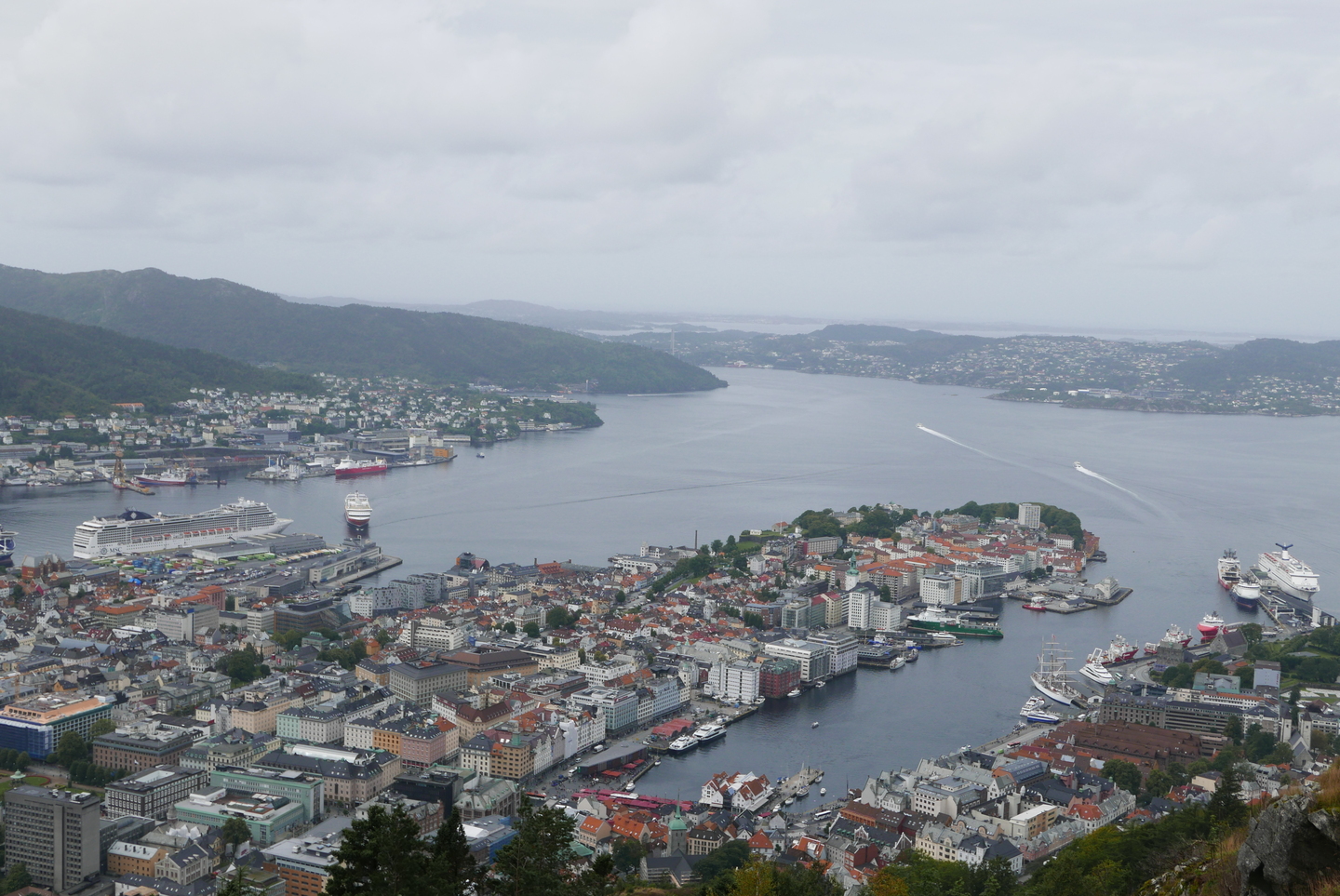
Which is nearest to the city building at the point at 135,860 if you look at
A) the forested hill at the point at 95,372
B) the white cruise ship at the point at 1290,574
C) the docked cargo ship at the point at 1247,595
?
the docked cargo ship at the point at 1247,595

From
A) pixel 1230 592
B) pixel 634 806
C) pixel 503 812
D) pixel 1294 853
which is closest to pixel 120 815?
pixel 503 812

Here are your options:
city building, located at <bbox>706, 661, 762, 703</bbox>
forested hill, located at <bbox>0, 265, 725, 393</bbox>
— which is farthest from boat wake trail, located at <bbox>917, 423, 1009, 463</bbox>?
city building, located at <bbox>706, 661, 762, 703</bbox>

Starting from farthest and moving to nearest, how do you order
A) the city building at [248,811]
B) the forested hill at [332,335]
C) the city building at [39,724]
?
1. the forested hill at [332,335]
2. the city building at [39,724]
3. the city building at [248,811]

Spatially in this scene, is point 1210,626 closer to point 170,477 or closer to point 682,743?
point 682,743

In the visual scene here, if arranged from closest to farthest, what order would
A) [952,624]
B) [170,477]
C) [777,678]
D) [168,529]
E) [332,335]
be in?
1. [777,678]
2. [952,624]
3. [168,529]
4. [170,477]
5. [332,335]

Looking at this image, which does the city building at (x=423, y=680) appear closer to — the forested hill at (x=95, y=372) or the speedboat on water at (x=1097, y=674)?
the speedboat on water at (x=1097, y=674)

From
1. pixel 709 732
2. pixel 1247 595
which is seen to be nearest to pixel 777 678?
pixel 709 732

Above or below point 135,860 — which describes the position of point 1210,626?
above

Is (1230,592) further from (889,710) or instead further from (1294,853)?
(1294,853)
